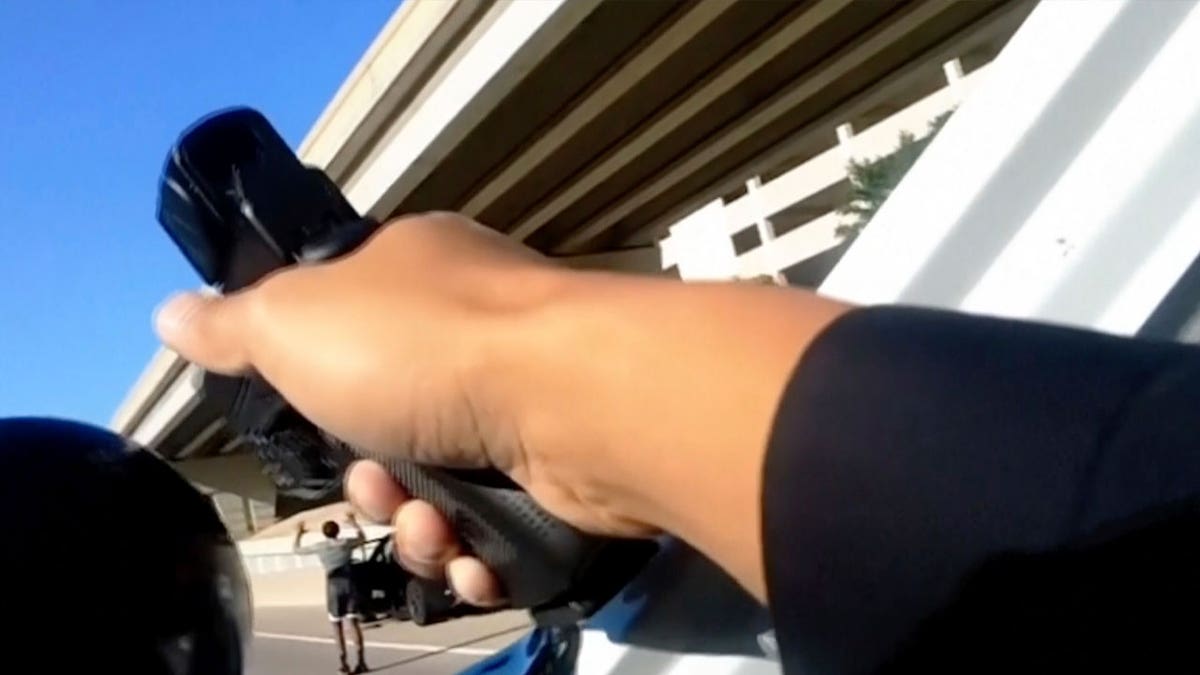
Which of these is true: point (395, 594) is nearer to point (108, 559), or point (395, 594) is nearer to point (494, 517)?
point (494, 517)

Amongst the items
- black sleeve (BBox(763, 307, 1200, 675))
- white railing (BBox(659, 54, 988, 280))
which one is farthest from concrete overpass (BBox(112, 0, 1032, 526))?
black sleeve (BBox(763, 307, 1200, 675))

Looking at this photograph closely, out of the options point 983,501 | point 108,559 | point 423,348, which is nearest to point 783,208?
point 423,348

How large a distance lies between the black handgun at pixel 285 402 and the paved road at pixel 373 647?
570 cm

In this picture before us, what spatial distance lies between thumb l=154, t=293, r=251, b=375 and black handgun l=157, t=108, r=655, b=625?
0.02 metres

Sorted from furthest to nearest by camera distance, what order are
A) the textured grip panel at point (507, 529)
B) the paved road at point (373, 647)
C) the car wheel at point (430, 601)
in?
the paved road at point (373, 647) < the car wheel at point (430, 601) < the textured grip panel at point (507, 529)

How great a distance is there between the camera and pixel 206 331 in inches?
44.5

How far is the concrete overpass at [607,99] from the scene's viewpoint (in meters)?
12.1

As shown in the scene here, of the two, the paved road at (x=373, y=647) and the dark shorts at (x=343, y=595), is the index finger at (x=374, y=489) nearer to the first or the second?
the dark shorts at (x=343, y=595)

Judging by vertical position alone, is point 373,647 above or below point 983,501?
below

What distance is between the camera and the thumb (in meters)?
1.10

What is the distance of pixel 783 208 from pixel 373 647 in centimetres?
351

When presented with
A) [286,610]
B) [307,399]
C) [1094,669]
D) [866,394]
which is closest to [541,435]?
[307,399]

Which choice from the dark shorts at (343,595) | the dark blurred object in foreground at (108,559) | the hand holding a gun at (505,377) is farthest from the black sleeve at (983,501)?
the dark shorts at (343,595)

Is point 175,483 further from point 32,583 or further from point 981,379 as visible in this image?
point 981,379
